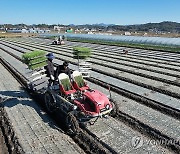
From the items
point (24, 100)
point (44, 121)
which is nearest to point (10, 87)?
point (24, 100)

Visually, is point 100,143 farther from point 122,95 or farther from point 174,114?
point 122,95

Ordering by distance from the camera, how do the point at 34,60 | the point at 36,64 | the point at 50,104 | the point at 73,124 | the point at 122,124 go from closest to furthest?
the point at 73,124, the point at 122,124, the point at 50,104, the point at 34,60, the point at 36,64

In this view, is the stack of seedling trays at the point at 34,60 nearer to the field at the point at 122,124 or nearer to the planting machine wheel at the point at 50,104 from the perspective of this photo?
the field at the point at 122,124

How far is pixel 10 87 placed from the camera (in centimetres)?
1292

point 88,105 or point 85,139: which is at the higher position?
point 88,105

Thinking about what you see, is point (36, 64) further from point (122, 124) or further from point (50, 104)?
point (122, 124)

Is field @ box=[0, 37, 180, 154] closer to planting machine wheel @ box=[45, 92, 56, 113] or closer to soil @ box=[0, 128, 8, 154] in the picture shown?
planting machine wheel @ box=[45, 92, 56, 113]

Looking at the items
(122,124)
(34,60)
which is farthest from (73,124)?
(34,60)

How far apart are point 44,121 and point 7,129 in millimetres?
1150

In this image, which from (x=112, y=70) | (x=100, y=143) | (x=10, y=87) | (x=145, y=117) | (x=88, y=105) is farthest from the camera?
(x=112, y=70)

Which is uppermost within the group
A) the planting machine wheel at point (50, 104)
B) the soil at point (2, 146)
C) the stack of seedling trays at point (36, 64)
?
the stack of seedling trays at point (36, 64)

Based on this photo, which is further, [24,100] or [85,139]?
[24,100]

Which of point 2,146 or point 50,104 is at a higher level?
point 50,104

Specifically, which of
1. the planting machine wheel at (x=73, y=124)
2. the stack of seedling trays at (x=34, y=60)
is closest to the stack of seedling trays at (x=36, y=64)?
the stack of seedling trays at (x=34, y=60)
